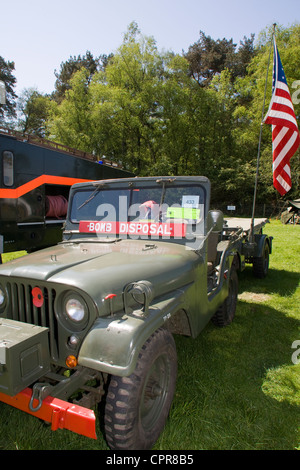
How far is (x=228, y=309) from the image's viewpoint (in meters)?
4.38

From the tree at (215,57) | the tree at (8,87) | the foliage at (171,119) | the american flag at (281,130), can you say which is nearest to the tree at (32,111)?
the tree at (8,87)

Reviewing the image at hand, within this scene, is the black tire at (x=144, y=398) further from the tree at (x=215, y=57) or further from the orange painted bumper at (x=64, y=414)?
the tree at (x=215, y=57)

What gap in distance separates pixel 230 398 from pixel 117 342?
155cm

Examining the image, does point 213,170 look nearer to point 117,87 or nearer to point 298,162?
point 298,162

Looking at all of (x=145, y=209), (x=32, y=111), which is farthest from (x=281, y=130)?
(x=32, y=111)

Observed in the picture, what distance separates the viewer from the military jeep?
1865 mm

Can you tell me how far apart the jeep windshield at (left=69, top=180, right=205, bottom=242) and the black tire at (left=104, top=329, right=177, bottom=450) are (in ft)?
4.20

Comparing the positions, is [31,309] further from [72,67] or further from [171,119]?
[72,67]

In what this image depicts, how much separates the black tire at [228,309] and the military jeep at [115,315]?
0.84 metres

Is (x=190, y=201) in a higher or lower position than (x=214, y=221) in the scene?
higher

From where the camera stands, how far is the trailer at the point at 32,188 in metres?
6.66

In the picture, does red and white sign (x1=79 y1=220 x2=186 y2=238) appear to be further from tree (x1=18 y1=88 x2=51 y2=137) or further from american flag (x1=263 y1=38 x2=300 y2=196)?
tree (x1=18 y1=88 x2=51 y2=137)

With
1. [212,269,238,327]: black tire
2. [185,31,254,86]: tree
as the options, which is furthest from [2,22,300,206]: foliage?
[212,269,238,327]: black tire

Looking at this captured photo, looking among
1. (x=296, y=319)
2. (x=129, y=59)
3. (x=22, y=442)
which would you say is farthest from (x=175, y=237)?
(x=129, y=59)
